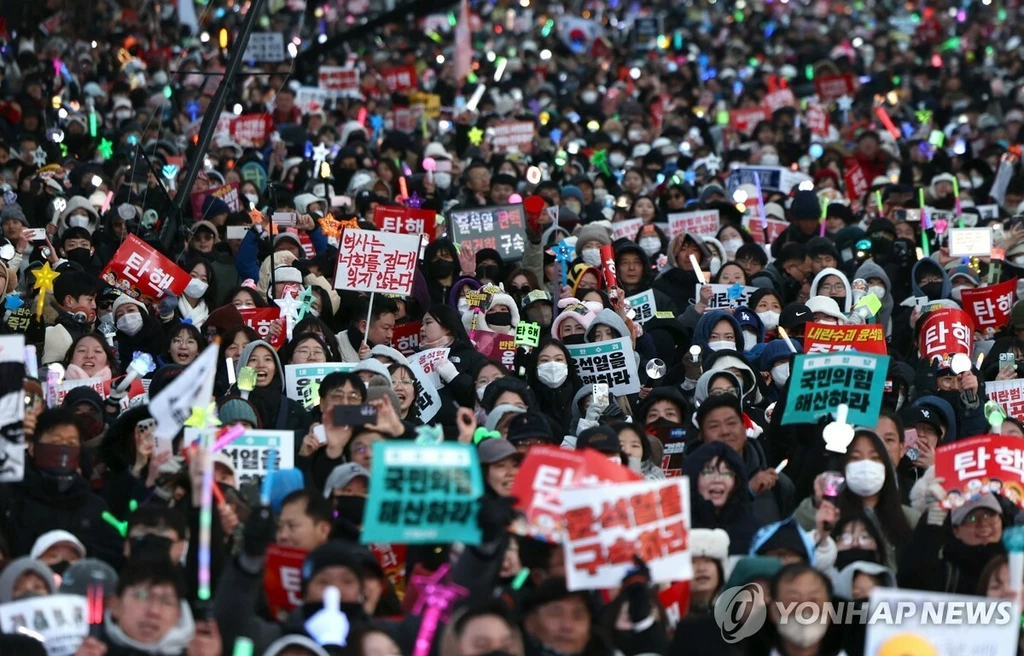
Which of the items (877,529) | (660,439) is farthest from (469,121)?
(877,529)

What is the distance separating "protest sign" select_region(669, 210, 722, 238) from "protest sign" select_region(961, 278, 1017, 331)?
2.57 m

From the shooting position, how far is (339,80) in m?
21.5

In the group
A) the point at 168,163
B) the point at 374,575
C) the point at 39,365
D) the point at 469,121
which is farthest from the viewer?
the point at 469,121

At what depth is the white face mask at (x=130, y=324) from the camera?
11289 mm

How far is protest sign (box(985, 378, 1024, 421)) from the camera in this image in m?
10.7

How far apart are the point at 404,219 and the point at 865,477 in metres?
5.93

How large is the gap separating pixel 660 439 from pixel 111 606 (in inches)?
148

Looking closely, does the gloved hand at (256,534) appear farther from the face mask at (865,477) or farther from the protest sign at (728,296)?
the protest sign at (728,296)

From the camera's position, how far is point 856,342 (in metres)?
10.9

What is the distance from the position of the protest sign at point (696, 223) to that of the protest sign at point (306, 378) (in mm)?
5150

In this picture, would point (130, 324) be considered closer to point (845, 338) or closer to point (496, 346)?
point (496, 346)

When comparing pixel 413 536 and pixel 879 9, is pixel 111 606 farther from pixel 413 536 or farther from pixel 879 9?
pixel 879 9

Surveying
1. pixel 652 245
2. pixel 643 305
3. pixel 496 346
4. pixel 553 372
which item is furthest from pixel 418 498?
pixel 652 245

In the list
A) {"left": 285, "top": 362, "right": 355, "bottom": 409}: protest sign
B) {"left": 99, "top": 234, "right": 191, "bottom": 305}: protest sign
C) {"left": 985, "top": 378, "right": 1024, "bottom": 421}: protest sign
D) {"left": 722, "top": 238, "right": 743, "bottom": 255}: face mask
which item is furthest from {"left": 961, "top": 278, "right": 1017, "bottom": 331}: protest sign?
{"left": 99, "top": 234, "right": 191, "bottom": 305}: protest sign
